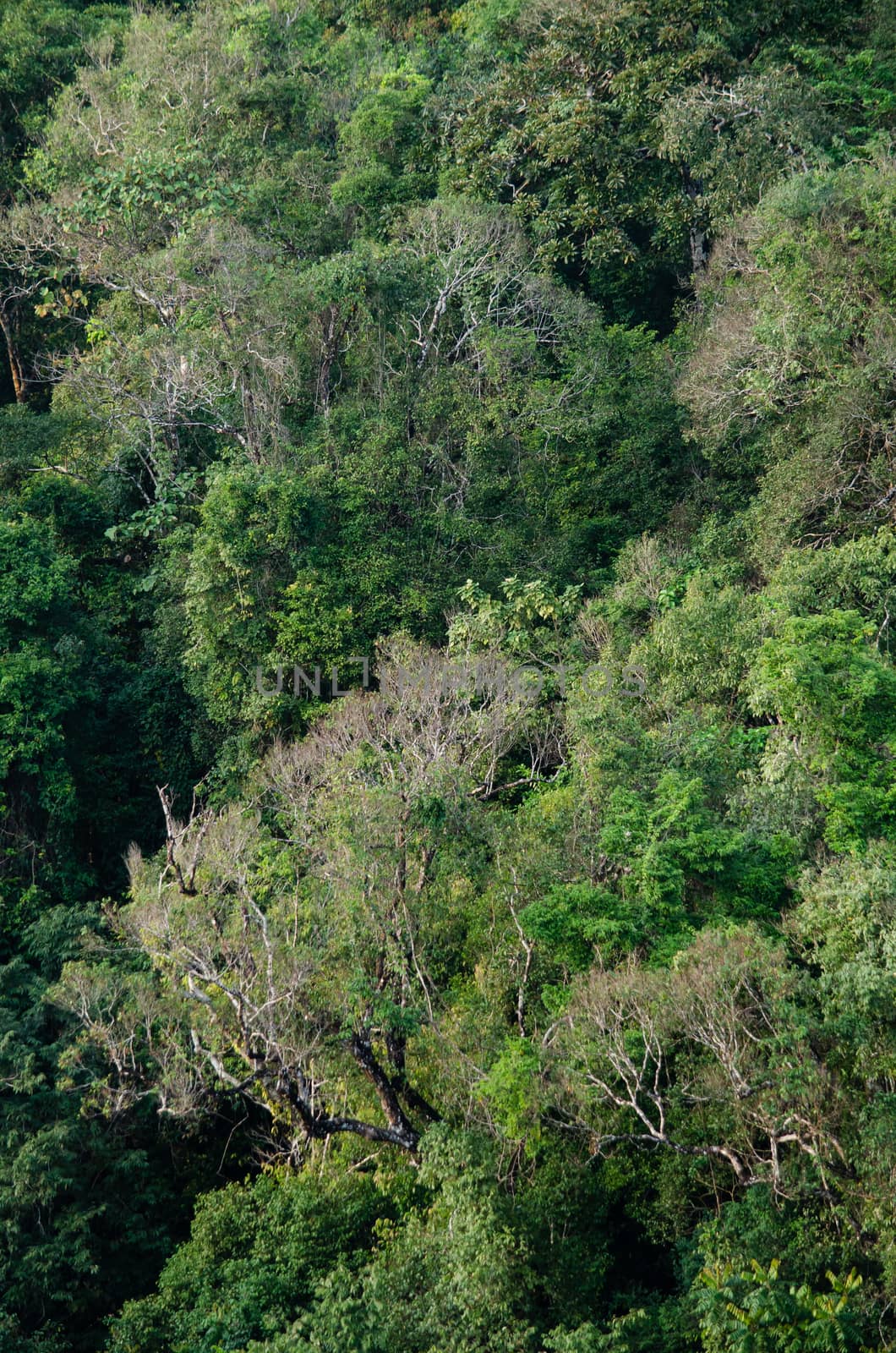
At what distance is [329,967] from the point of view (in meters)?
15.8

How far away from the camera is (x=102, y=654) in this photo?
78.6 feet

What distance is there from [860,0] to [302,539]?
55.1 feet

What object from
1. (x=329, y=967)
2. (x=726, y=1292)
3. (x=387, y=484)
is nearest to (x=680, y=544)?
(x=387, y=484)

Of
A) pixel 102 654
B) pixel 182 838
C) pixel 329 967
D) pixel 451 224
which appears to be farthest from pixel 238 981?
pixel 451 224

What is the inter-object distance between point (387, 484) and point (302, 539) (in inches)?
78.7

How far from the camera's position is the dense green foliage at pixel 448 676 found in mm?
13555

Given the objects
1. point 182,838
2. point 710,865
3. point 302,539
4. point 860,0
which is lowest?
point 182,838

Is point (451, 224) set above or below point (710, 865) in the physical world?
above

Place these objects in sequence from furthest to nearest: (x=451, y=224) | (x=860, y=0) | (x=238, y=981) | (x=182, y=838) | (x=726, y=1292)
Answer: (x=860, y=0) → (x=451, y=224) → (x=182, y=838) → (x=238, y=981) → (x=726, y=1292)

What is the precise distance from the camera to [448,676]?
20281 mm

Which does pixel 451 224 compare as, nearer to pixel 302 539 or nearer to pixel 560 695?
pixel 302 539

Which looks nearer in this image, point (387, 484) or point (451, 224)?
point (387, 484)

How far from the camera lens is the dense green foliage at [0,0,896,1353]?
1355 cm

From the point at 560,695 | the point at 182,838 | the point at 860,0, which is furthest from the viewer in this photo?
the point at 860,0
